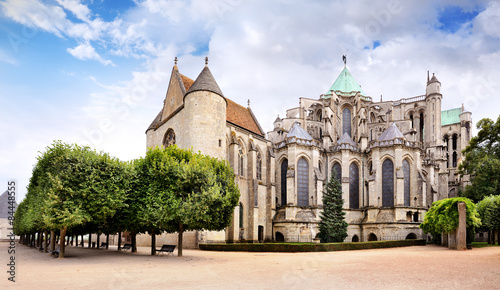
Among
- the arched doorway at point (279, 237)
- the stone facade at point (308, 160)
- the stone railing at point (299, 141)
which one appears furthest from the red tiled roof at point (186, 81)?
the arched doorway at point (279, 237)

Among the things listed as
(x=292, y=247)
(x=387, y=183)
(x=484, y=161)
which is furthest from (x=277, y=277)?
(x=484, y=161)

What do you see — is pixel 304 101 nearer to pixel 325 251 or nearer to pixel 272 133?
pixel 272 133

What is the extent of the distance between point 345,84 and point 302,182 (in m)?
25.3

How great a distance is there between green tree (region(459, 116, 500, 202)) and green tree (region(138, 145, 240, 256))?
3475 centimetres

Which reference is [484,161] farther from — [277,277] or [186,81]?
[277,277]

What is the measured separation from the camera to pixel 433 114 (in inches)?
2295

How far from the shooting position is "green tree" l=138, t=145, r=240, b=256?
22281mm

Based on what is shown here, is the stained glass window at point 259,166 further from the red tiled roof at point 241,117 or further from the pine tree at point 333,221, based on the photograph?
the pine tree at point 333,221

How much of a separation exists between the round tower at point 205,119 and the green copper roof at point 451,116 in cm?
5065

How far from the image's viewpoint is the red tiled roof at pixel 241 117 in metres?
43.8

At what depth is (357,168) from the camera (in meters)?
50.6

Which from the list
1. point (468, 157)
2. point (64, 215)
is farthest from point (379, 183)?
point (64, 215)

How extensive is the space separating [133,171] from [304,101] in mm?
41344

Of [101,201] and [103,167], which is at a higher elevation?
[103,167]
